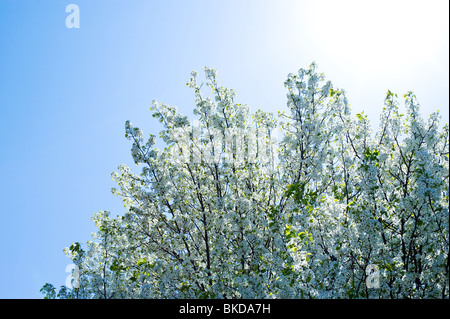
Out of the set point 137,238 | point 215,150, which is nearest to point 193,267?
point 137,238

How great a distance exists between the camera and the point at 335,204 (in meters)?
7.62

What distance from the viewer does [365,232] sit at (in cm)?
675

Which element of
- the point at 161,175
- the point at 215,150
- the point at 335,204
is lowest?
the point at 335,204

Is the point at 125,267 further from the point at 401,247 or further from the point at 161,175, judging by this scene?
the point at 401,247

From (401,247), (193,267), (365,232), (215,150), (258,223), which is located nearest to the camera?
(365,232)

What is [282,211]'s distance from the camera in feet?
29.9

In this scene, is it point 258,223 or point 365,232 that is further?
point 258,223

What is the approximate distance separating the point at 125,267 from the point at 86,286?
1.12m

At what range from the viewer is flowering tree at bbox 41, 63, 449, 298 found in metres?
6.65

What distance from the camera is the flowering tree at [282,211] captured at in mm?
6652
